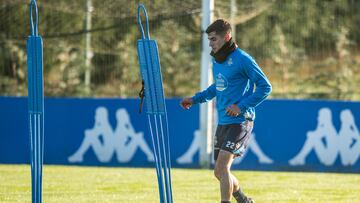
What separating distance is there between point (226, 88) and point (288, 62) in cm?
1206

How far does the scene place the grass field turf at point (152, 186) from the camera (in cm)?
1063

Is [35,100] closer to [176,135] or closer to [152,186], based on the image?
[152,186]

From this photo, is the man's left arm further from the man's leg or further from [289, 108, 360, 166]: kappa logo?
[289, 108, 360, 166]: kappa logo

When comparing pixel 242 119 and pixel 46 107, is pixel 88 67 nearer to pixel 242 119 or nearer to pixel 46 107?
pixel 46 107

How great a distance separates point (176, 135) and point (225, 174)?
27.7ft

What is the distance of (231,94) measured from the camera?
855 centimetres

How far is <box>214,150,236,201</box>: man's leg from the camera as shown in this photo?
8.36 meters

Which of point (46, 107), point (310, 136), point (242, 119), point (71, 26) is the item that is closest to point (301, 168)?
point (310, 136)

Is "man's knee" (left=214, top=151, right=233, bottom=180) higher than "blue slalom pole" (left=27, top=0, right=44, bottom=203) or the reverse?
the reverse

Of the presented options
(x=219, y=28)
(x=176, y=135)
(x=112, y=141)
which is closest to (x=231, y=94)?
(x=219, y=28)

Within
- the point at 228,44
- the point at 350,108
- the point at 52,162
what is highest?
the point at 228,44

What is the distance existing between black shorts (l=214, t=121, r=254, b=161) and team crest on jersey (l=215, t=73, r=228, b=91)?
0.37 metres

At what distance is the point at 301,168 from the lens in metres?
16.2

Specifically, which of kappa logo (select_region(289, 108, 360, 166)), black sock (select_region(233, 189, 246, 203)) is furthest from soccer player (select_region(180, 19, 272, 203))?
kappa logo (select_region(289, 108, 360, 166))
